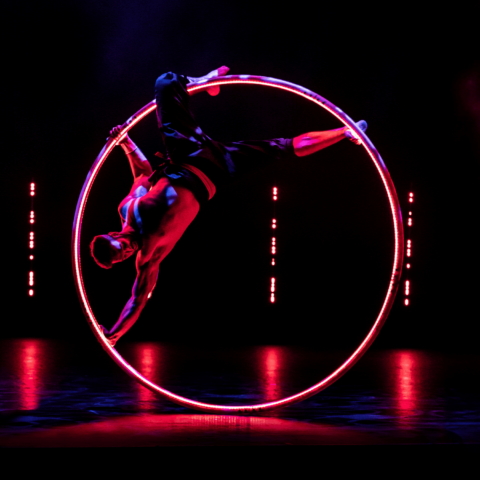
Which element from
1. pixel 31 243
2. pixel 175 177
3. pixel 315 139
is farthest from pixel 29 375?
pixel 31 243

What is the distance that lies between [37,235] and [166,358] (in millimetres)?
3875

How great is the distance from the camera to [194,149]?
4676mm

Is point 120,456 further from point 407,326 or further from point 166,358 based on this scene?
point 407,326

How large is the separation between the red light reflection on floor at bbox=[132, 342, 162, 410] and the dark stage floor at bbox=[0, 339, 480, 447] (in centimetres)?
1

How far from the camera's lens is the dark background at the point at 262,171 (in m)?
8.92

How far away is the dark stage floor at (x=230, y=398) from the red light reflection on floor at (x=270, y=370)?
0.01 meters

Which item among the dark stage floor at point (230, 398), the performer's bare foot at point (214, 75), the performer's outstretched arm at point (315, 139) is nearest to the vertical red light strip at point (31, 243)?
the dark stage floor at point (230, 398)

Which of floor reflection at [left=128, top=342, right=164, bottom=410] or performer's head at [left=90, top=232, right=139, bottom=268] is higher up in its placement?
performer's head at [left=90, top=232, right=139, bottom=268]

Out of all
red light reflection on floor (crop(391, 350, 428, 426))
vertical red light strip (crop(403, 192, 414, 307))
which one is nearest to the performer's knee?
red light reflection on floor (crop(391, 350, 428, 426))

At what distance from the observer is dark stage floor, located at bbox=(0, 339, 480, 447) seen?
3.84 metres

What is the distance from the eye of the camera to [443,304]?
10.6 m

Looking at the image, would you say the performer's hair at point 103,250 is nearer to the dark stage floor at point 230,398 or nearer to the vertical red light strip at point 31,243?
the dark stage floor at point 230,398

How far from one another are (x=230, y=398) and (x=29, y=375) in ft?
7.70

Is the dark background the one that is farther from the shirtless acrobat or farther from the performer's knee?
the shirtless acrobat
